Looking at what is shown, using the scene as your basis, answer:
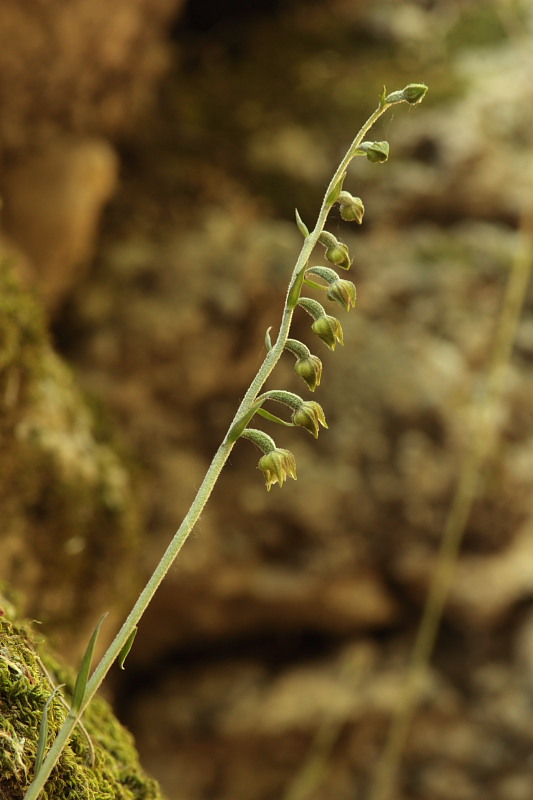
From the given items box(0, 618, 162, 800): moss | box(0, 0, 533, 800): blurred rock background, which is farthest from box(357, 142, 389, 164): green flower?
box(0, 0, 533, 800): blurred rock background

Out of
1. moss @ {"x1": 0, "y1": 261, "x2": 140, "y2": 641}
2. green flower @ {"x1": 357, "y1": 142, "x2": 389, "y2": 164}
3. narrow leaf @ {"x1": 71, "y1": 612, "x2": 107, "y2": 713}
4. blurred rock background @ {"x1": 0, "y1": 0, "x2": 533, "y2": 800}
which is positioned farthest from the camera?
blurred rock background @ {"x1": 0, "y1": 0, "x2": 533, "y2": 800}

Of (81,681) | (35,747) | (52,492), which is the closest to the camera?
(81,681)

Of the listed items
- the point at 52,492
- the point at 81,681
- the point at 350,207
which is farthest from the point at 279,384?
the point at 81,681

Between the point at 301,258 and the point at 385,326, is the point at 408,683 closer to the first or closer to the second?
the point at 385,326

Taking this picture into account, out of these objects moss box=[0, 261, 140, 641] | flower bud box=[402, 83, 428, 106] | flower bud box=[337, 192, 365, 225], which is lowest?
moss box=[0, 261, 140, 641]

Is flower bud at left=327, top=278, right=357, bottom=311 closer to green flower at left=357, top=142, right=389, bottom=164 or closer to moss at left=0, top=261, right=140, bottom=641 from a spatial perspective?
green flower at left=357, top=142, right=389, bottom=164

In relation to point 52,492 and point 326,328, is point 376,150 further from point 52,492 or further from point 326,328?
point 52,492

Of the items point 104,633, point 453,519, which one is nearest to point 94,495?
point 104,633
